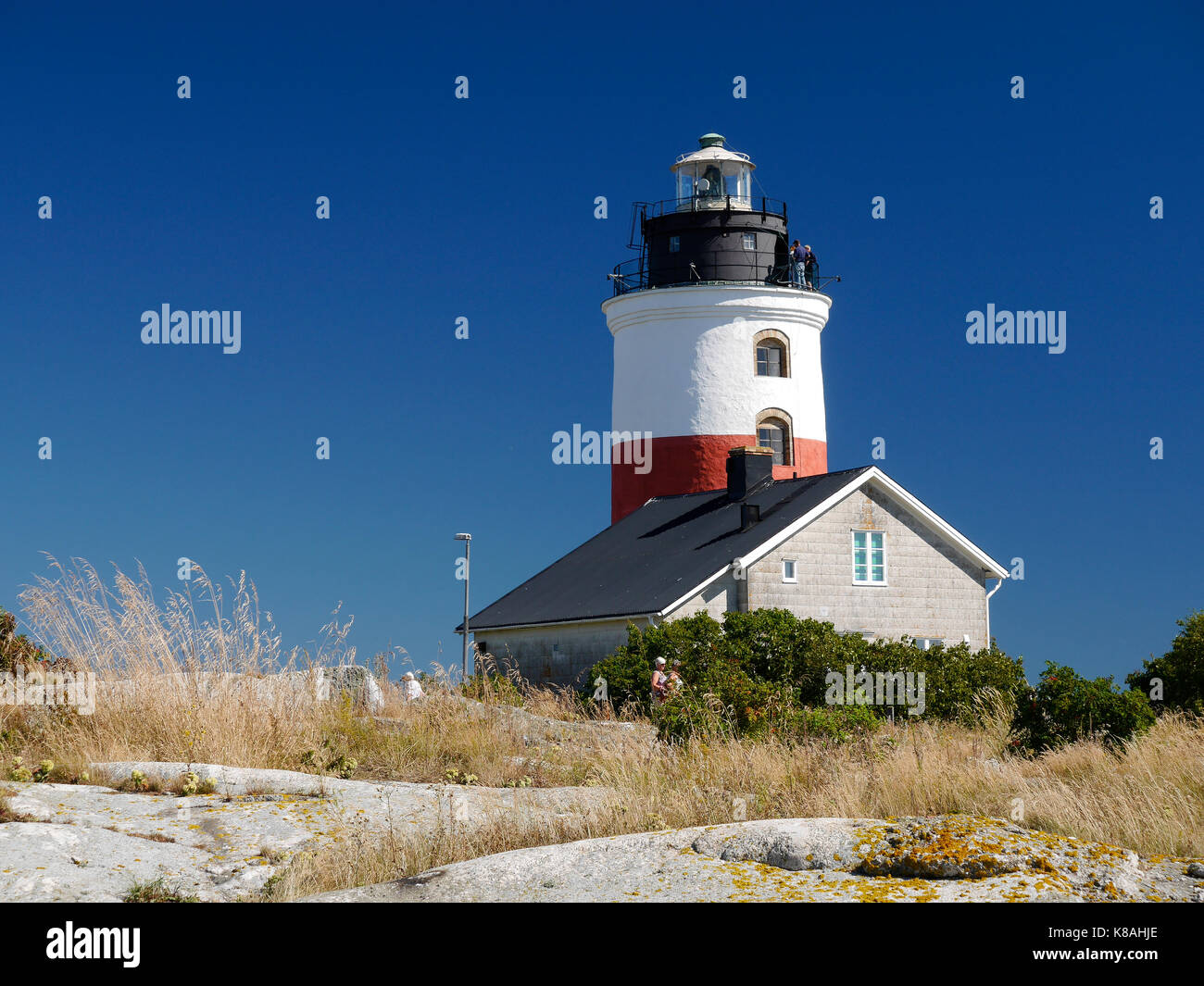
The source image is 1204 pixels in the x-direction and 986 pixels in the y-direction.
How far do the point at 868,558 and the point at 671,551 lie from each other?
470 centimetres

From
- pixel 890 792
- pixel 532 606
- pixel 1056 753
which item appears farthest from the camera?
pixel 532 606

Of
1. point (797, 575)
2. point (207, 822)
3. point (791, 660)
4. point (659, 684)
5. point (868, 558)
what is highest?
point (868, 558)

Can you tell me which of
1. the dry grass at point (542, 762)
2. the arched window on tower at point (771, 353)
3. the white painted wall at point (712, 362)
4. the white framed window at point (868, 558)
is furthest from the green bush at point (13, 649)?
the arched window on tower at point (771, 353)

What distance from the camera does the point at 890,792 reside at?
9250 millimetres

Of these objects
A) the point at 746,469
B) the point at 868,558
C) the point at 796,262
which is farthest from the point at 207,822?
the point at 796,262

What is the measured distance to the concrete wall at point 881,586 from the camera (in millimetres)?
28266

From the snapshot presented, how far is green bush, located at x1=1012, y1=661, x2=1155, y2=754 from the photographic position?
14.9m

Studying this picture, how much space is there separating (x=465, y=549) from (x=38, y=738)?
2993 cm

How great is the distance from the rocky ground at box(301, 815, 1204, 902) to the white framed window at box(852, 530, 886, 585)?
71.5 ft

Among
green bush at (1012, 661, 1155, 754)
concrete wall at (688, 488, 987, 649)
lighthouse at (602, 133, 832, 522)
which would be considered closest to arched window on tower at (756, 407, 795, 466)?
lighthouse at (602, 133, 832, 522)

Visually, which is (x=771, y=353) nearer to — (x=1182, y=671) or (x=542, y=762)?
(x=1182, y=671)

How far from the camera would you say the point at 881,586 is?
2916cm
